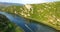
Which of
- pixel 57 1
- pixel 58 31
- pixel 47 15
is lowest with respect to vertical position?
pixel 58 31

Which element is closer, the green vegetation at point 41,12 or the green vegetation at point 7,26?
the green vegetation at point 7,26

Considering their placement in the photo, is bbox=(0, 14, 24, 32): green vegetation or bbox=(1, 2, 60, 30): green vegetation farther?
bbox=(1, 2, 60, 30): green vegetation

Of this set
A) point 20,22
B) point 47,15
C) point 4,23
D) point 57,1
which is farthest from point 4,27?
point 57,1

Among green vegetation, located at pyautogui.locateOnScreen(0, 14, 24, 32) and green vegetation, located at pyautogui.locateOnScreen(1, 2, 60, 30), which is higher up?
green vegetation, located at pyautogui.locateOnScreen(1, 2, 60, 30)

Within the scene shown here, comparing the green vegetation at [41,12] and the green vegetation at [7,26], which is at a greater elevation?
the green vegetation at [41,12]

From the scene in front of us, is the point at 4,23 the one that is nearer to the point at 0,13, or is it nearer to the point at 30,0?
the point at 0,13

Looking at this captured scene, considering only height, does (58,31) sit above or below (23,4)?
below

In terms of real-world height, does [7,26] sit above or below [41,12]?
below

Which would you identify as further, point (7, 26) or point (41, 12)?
point (41, 12)
